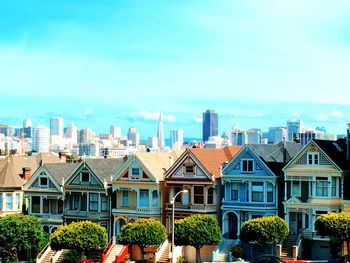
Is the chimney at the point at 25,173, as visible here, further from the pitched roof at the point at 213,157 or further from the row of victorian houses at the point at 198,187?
the pitched roof at the point at 213,157

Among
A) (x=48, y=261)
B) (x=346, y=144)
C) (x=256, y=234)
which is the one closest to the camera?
(x=256, y=234)

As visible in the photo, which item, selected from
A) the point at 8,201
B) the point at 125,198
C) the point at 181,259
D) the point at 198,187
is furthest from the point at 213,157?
the point at 8,201

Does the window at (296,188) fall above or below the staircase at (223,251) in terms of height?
above

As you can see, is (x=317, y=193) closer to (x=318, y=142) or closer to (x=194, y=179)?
(x=318, y=142)

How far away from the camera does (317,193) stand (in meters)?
60.1

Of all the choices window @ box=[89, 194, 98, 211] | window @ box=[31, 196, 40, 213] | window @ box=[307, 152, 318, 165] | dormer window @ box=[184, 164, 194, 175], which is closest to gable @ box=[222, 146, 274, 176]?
dormer window @ box=[184, 164, 194, 175]

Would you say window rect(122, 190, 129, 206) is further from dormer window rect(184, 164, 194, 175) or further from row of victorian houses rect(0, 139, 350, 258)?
dormer window rect(184, 164, 194, 175)

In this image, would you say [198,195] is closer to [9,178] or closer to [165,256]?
[165,256]

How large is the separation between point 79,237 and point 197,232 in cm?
994

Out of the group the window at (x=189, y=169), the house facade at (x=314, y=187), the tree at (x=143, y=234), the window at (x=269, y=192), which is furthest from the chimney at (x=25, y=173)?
the house facade at (x=314, y=187)

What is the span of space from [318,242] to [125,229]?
50.0ft

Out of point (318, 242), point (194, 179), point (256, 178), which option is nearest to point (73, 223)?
point (194, 179)

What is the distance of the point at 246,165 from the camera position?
6266 cm

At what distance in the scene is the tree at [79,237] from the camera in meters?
62.5
